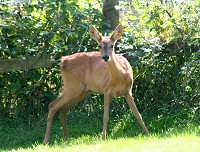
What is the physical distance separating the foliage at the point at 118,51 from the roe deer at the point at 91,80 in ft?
1.46

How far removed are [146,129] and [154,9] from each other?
2310 mm

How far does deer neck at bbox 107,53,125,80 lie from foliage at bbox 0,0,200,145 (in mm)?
880

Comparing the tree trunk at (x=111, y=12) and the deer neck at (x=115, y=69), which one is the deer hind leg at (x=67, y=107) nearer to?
the deer neck at (x=115, y=69)

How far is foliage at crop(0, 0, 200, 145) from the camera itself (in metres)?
9.62

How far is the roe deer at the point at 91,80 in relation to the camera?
8695mm

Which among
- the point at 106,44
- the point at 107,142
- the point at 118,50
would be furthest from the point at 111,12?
the point at 107,142

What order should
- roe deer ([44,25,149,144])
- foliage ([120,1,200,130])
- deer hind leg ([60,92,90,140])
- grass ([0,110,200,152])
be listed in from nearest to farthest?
grass ([0,110,200,152]), roe deer ([44,25,149,144]), deer hind leg ([60,92,90,140]), foliage ([120,1,200,130])

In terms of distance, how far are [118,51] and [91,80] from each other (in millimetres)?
928

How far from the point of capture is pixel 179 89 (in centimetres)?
969

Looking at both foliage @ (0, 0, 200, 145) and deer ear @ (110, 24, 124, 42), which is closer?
deer ear @ (110, 24, 124, 42)

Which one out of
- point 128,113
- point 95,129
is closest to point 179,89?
point 128,113

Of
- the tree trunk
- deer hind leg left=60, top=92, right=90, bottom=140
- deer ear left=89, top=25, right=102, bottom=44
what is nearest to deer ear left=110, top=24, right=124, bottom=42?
deer ear left=89, top=25, right=102, bottom=44

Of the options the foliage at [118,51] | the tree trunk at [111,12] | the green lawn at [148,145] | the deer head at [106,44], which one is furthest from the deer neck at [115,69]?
the tree trunk at [111,12]

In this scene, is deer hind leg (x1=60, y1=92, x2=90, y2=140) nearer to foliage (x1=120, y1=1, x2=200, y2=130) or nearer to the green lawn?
foliage (x1=120, y1=1, x2=200, y2=130)
